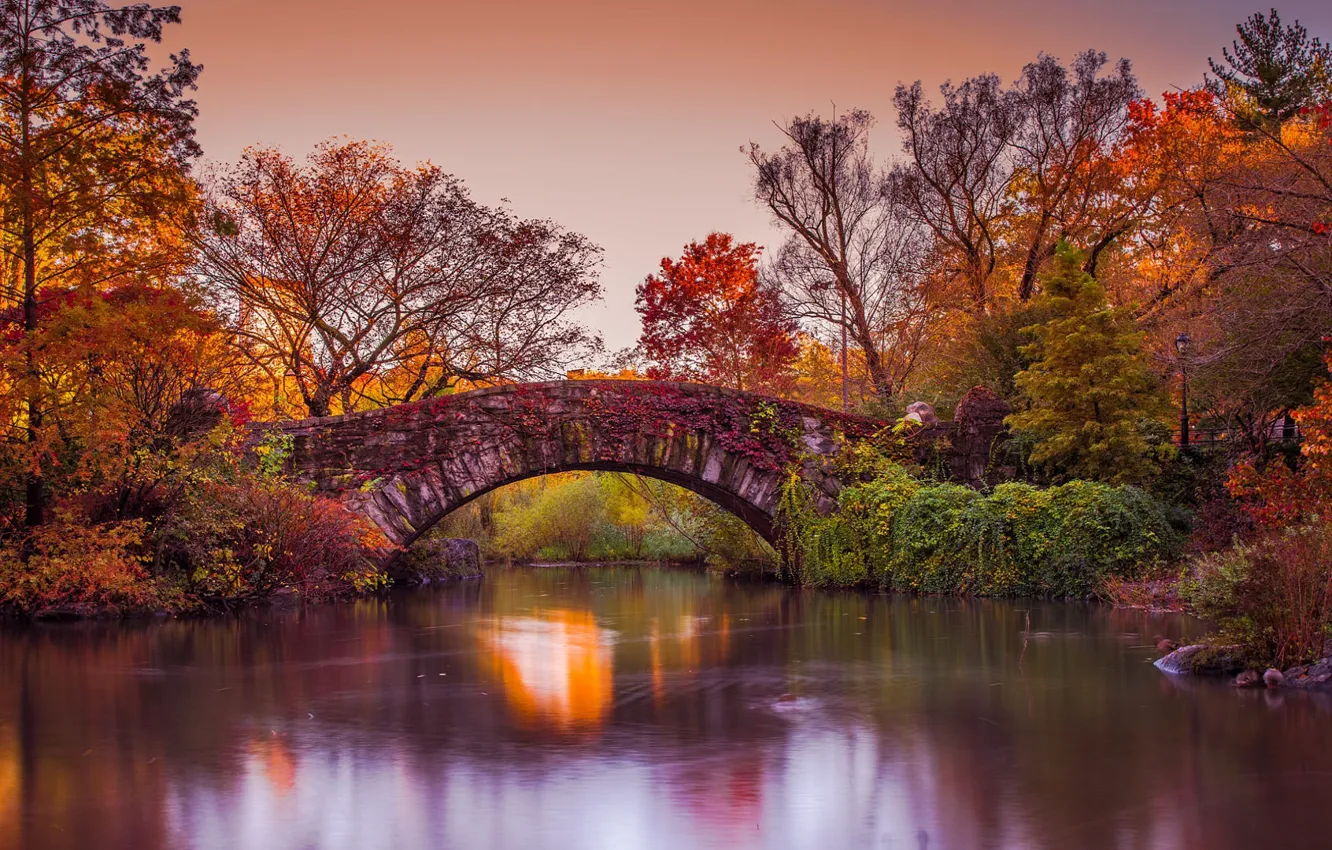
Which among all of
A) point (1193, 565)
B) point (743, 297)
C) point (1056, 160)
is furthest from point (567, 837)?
point (743, 297)

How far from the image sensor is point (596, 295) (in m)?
23.1

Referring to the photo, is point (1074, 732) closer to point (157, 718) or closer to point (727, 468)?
point (157, 718)

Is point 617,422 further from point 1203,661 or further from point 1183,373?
point 1203,661

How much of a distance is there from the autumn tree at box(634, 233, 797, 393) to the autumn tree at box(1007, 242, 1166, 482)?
41.2ft

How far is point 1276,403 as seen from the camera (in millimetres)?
17031

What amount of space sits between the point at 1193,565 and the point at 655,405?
295 inches

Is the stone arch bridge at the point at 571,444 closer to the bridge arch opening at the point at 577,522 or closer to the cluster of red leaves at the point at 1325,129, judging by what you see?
the cluster of red leaves at the point at 1325,129

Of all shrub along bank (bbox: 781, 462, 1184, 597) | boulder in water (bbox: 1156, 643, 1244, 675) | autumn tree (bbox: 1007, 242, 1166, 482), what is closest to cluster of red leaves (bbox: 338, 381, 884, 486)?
shrub along bank (bbox: 781, 462, 1184, 597)

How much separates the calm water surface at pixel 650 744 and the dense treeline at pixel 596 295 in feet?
9.50

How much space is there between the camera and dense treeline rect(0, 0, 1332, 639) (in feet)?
46.3

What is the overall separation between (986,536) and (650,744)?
34.5 ft

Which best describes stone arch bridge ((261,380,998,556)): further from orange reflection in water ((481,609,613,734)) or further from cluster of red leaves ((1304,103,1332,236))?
cluster of red leaves ((1304,103,1332,236))

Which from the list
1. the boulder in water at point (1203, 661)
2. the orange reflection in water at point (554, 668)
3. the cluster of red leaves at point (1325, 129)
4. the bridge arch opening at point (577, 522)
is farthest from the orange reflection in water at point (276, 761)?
the bridge arch opening at point (577, 522)

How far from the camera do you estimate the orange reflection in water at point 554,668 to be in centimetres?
765
